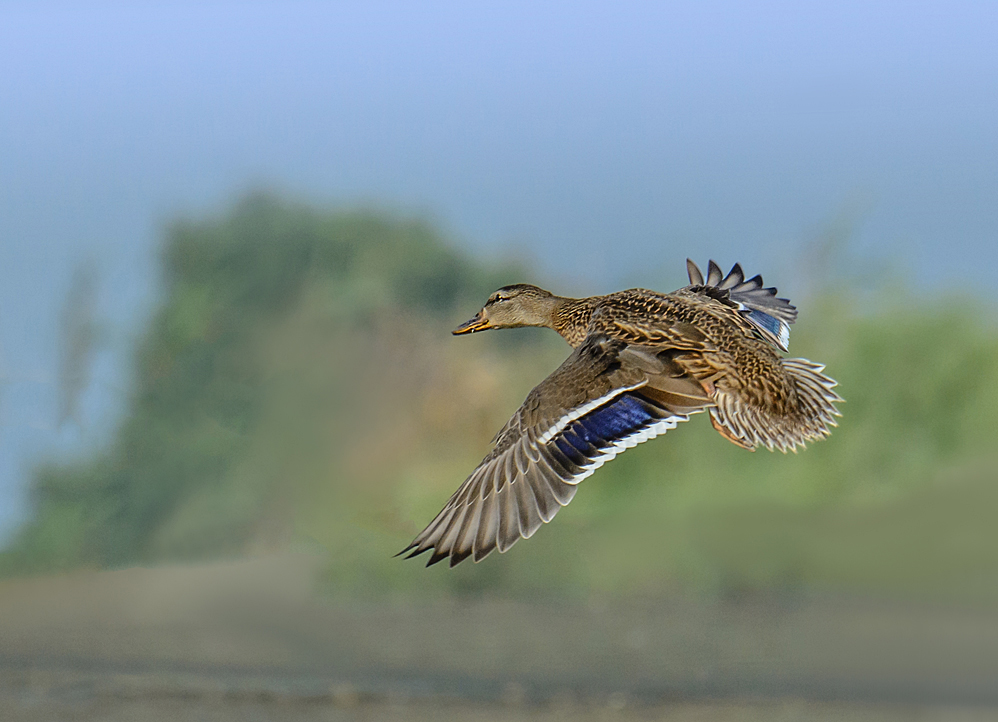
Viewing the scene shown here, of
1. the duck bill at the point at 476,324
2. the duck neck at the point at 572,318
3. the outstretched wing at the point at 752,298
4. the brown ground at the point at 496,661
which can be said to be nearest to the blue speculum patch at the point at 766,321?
the outstretched wing at the point at 752,298

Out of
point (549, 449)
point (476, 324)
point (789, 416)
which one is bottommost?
point (549, 449)

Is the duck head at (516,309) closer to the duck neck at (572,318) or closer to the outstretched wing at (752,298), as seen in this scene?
the duck neck at (572,318)

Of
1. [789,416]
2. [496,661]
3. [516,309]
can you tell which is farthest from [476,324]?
[496,661]

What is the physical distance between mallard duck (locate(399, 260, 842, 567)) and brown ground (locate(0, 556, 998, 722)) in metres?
4.32

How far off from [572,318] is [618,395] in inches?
18.6

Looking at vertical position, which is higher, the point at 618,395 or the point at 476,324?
the point at 476,324

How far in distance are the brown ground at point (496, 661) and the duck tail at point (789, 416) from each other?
445 centimetres

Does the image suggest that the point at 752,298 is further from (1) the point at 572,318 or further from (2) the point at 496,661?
(2) the point at 496,661

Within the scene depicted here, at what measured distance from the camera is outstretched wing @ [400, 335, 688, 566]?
5.38 feet

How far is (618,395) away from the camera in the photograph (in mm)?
1757

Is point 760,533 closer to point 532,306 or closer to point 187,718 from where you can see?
point 187,718

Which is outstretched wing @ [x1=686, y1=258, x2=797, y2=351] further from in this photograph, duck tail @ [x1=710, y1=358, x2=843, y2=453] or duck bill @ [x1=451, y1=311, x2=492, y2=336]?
duck bill @ [x1=451, y1=311, x2=492, y2=336]

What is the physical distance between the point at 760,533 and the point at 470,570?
61.5 inches

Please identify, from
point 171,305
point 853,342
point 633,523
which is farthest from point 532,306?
point 171,305
